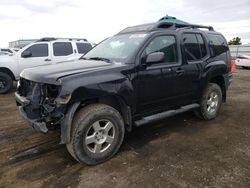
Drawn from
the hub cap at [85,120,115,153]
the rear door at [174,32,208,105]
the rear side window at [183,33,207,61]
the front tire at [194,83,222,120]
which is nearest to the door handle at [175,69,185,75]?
the rear door at [174,32,208,105]

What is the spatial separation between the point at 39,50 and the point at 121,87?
22.0 ft

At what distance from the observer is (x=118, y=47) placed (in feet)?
14.3

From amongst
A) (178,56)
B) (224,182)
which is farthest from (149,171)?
(178,56)

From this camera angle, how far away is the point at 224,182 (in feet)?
10.0

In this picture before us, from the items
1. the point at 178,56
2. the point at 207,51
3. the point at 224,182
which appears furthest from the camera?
the point at 207,51

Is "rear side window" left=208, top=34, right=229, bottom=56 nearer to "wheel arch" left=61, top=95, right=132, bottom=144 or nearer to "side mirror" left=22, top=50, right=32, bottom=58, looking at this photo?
"wheel arch" left=61, top=95, right=132, bottom=144

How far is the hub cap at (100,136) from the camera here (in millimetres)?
3449

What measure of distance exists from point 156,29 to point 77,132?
228cm

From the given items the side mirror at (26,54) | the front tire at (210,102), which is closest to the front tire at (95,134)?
the front tire at (210,102)

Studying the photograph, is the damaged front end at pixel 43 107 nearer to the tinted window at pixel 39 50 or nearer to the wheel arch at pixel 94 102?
the wheel arch at pixel 94 102

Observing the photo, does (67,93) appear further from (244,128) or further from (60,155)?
(244,128)

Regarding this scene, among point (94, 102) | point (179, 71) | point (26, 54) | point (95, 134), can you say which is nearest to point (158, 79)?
point (179, 71)

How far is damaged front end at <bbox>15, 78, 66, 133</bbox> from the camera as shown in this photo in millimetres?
3195

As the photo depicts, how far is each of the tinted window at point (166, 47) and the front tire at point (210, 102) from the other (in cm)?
130
